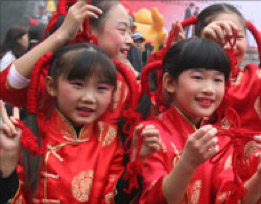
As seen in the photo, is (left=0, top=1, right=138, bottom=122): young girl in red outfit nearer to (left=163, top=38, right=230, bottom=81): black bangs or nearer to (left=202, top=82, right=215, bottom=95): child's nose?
(left=163, top=38, right=230, bottom=81): black bangs

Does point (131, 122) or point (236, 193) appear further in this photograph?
point (131, 122)

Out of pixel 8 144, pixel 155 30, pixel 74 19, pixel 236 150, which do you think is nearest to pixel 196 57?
→ pixel 236 150

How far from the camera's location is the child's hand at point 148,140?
4.83 feet

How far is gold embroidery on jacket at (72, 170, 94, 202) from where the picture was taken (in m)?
1.62

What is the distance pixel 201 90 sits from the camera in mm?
1599

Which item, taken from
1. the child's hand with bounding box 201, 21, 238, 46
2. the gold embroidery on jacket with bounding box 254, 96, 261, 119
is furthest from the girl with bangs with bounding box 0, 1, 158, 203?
the gold embroidery on jacket with bounding box 254, 96, 261, 119

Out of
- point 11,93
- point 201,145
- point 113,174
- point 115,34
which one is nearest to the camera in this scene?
point 201,145

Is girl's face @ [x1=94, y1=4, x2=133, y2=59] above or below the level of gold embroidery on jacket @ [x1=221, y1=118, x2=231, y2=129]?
above

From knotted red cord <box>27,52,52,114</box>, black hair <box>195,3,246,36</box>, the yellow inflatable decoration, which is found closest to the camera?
knotted red cord <box>27,52,52,114</box>

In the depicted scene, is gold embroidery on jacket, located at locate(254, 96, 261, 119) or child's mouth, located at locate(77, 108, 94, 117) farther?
gold embroidery on jacket, located at locate(254, 96, 261, 119)

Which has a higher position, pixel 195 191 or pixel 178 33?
pixel 178 33

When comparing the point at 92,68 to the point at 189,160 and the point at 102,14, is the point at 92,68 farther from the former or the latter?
the point at 189,160

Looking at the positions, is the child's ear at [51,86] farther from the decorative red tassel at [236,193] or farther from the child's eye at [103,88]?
the decorative red tassel at [236,193]

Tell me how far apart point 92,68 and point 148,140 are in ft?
1.16
